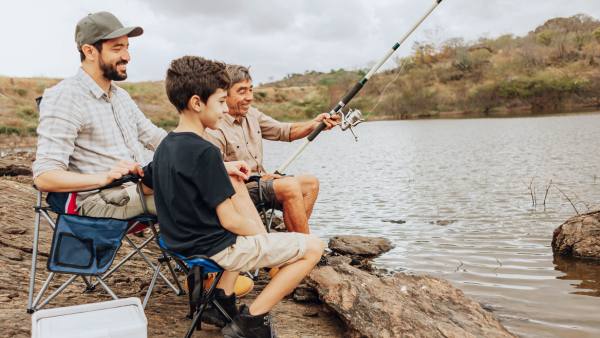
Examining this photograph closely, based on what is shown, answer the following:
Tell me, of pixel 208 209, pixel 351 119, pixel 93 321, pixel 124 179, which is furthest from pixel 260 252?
pixel 351 119

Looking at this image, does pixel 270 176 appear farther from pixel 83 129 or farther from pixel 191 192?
pixel 191 192

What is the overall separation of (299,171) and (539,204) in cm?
741

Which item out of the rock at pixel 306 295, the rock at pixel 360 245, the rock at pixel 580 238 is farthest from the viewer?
the rock at pixel 360 245

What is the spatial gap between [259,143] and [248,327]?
1.98 metres

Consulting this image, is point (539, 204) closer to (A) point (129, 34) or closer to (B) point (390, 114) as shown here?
(A) point (129, 34)

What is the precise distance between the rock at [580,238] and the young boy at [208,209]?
3604 millimetres

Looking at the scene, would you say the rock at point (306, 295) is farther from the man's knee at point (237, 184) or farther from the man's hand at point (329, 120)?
the man's hand at point (329, 120)

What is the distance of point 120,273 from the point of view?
3.92m

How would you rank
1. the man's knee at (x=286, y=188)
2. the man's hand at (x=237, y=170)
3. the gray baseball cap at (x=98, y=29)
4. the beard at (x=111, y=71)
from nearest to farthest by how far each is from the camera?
the man's hand at (x=237, y=170) → the gray baseball cap at (x=98, y=29) → the beard at (x=111, y=71) → the man's knee at (x=286, y=188)

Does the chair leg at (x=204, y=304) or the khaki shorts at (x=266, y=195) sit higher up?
the khaki shorts at (x=266, y=195)

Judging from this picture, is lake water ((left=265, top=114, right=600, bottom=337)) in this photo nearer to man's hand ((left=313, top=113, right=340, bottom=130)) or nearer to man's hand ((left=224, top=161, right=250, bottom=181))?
man's hand ((left=313, top=113, right=340, bottom=130))

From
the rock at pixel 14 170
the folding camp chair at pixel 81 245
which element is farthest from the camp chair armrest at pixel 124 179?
the rock at pixel 14 170

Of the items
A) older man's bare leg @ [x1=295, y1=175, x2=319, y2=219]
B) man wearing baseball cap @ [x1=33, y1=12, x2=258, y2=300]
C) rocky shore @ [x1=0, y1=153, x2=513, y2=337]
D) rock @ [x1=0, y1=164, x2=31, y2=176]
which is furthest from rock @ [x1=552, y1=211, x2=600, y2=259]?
rock @ [x1=0, y1=164, x2=31, y2=176]

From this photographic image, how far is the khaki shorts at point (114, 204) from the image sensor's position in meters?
3.00
